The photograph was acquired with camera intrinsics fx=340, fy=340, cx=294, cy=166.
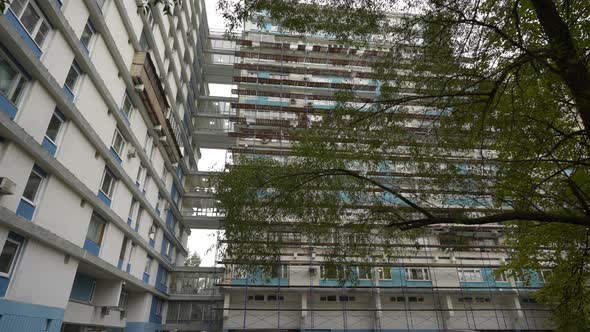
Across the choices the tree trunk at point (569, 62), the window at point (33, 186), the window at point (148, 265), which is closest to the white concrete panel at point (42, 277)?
the window at point (33, 186)

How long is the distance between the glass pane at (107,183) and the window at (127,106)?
2.71 metres

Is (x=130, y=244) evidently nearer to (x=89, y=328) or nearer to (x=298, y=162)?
(x=89, y=328)

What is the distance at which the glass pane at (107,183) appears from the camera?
41.7 ft

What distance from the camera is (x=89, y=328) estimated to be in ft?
42.8

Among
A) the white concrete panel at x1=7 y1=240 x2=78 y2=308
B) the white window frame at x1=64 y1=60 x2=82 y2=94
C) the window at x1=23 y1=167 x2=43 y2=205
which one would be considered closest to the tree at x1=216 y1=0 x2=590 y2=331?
the window at x1=23 y1=167 x2=43 y2=205

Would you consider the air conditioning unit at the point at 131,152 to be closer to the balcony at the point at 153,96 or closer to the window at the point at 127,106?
the window at the point at 127,106

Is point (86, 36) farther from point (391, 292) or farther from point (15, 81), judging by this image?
point (391, 292)

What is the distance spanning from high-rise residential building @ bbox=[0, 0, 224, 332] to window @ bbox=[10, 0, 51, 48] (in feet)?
0.09

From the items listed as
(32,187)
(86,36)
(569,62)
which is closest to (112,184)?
(32,187)

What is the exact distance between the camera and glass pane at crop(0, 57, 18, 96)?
24.7 feet

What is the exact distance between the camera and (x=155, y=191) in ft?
59.6

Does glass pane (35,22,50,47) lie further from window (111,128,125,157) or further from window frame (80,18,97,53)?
window (111,128,125,157)

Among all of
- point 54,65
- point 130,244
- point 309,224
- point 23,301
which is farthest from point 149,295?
point 309,224

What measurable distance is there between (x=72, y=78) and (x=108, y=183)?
428cm
